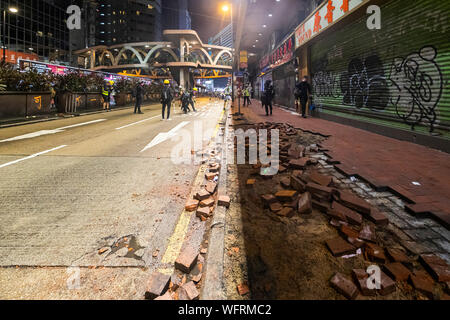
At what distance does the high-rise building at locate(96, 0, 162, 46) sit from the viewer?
11631 centimetres

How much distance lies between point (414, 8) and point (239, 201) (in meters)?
7.88

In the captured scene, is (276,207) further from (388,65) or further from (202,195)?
(388,65)

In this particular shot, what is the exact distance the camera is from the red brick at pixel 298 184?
3668 millimetres

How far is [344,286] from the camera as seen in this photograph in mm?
1925

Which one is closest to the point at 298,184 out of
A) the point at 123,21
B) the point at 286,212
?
the point at 286,212

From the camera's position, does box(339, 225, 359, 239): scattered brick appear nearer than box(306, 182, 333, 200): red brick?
Yes

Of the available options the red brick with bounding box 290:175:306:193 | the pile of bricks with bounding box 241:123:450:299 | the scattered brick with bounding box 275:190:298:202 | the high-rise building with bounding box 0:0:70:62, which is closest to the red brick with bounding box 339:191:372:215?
the pile of bricks with bounding box 241:123:450:299

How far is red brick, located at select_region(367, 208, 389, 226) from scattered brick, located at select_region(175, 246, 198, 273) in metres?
2.10

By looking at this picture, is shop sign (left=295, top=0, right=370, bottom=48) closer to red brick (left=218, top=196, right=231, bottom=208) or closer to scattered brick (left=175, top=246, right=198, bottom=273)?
red brick (left=218, top=196, right=231, bottom=208)

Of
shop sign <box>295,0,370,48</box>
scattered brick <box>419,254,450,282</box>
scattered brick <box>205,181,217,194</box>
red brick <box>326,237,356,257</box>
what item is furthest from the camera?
shop sign <box>295,0,370,48</box>

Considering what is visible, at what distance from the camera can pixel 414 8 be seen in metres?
7.07

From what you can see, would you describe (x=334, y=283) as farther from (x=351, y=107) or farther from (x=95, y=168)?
(x=351, y=107)

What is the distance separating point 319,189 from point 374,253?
1280mm

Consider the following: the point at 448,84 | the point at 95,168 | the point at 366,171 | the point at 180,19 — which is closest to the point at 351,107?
the point at 448,84
